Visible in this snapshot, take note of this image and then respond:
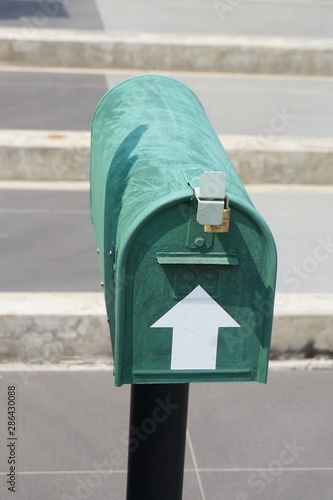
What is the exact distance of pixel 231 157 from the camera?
834 centimetres

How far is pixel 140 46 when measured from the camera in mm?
10531

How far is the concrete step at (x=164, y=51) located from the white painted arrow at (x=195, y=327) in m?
8.64

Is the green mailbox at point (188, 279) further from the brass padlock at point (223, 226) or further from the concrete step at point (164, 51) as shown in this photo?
the concrete step at point (164, 51)

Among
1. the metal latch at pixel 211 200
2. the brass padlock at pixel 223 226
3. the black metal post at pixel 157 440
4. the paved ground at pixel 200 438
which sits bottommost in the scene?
the paved ground at pixel 200 438

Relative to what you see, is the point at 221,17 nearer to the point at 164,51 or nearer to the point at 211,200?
the point at 164,51

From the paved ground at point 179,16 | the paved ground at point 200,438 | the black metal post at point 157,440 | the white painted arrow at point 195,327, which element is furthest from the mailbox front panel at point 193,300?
the paved ground at point 179,16

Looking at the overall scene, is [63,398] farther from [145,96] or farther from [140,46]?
[140,46]

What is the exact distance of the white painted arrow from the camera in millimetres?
2240

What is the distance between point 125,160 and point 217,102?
733 centimetres

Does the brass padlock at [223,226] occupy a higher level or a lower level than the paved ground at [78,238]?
higher

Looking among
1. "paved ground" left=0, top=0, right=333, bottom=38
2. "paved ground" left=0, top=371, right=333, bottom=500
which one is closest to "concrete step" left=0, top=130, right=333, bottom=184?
"paved ground" left=0, top=371, right=333, bottom=500

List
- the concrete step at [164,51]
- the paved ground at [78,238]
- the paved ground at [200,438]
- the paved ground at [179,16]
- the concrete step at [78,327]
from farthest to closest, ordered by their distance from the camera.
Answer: the paved ground at [179,16], the concrete step at [164,51], the paved ground at [78,238], the concrete step at [78,327], the paved ground at [200,438]

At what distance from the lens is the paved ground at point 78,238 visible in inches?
248

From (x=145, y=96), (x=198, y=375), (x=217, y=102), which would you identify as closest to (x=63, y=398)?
(x=145, y=96)
